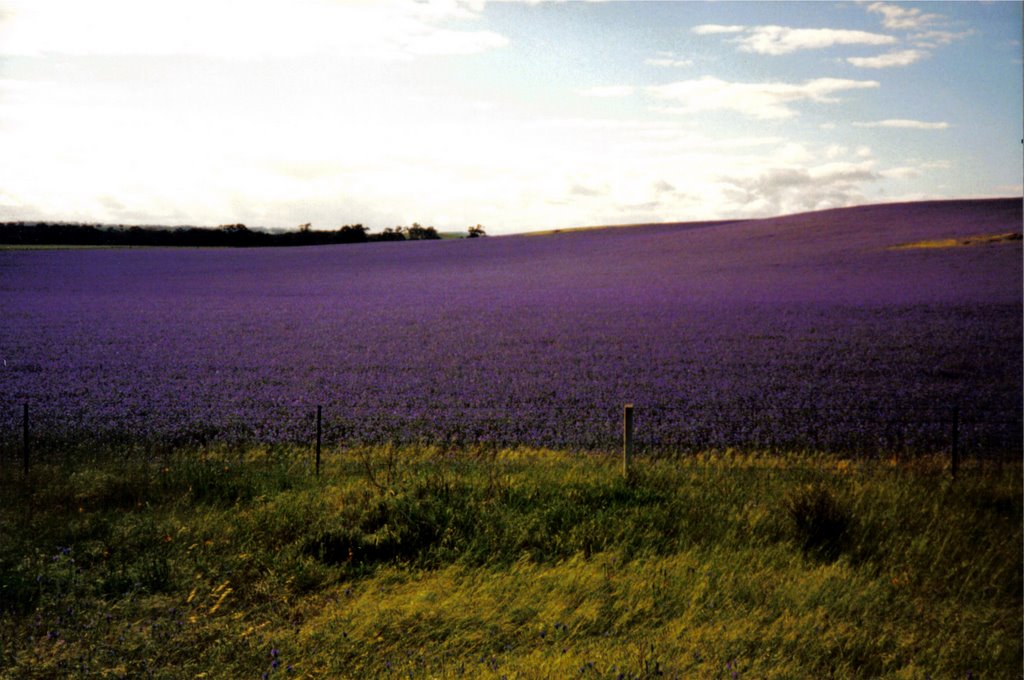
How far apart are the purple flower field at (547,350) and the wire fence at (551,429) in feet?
0.17

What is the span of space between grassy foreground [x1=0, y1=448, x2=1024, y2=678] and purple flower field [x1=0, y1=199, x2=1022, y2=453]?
8.67 feet

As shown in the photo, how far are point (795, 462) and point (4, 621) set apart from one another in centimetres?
801

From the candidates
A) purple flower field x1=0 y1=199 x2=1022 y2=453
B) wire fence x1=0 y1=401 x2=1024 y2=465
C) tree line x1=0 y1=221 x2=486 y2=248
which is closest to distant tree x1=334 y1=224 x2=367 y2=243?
tree line x1=0 y1=221 x2=486 y2=248

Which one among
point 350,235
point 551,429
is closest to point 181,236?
point 350,235

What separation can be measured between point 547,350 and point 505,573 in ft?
35.3

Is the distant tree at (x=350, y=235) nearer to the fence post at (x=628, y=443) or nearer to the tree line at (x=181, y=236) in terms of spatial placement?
the tree line at (x=181, y=236)

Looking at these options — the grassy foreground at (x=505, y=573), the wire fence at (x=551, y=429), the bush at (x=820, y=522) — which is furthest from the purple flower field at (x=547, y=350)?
the bush at (x=820, y=522)

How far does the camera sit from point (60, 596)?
5.32 metres

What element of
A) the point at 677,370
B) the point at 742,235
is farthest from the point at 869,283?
the point at 742,235

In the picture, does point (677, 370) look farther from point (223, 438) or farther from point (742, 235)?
point (742, 235)

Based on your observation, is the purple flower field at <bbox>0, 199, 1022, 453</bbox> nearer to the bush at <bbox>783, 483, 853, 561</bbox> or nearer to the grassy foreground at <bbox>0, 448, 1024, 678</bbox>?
the grassy foreground at <bbox>0, 448, 1024, 678</bbox>

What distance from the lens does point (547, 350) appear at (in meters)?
16.5

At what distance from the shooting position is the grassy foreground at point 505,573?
471cm

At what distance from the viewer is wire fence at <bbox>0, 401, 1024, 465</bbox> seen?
1005 centimetres
